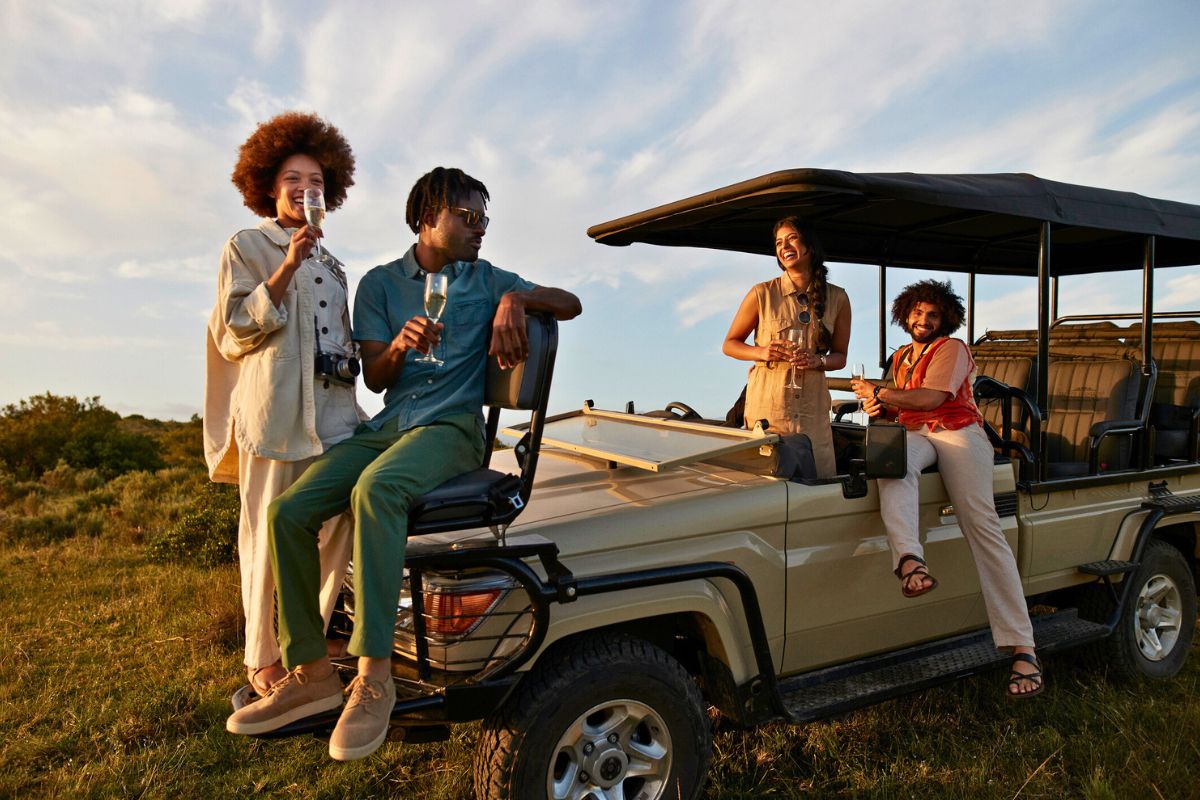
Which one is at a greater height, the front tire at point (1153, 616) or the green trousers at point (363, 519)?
the green trousers at point (363, 519)

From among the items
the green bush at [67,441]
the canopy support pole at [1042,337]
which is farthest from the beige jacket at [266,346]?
the green bush at [67,441]

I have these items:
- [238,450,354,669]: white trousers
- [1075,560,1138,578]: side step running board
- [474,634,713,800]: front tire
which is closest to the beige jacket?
[238,450,354,669]: white trousers

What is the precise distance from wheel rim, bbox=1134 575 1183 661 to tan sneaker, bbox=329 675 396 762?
178 inches

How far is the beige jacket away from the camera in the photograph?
3.06m

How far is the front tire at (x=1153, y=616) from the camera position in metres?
4.89

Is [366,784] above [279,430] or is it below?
below

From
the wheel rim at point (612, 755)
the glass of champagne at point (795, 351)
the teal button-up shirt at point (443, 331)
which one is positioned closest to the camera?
the wheel rim at point (612, 755)

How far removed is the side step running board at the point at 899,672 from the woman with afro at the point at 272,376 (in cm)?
198

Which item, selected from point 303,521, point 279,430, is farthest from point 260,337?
point 303,521

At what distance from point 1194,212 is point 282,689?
5.91m

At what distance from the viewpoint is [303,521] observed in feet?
9.52

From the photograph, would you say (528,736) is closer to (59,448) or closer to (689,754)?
(689,754)

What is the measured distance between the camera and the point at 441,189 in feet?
11.2

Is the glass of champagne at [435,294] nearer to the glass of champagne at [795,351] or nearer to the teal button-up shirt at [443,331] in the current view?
the teal button-up shirt at [443,331]
